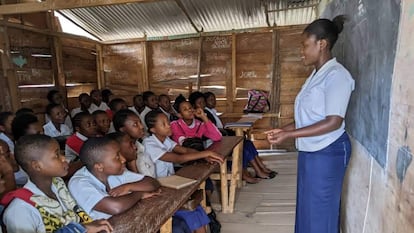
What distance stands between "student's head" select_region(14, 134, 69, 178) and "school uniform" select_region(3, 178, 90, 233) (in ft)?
0.21

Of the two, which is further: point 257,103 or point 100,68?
point 100,68

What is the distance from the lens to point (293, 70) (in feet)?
19.2

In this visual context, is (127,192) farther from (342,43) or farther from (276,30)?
(276,30)

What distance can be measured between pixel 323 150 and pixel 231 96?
4.36 m

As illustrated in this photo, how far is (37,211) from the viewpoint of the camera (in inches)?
47.6

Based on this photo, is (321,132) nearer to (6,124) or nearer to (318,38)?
(318,38)

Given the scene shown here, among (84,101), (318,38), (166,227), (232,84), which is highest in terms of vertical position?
(318,38)

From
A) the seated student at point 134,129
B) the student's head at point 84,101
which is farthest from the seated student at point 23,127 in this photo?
the student's head at point 84,101

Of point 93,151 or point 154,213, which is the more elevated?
point 93,151

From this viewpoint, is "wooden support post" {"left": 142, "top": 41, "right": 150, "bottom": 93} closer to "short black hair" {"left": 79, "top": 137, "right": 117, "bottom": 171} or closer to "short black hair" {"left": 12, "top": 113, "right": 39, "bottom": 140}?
"short black hair" {"left": 12, "top": 113, "right": 39, "bottom": 140}

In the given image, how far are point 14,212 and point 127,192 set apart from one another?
19.9 inches

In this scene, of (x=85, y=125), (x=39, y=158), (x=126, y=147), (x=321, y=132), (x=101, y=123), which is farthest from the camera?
(x=101, y=123)

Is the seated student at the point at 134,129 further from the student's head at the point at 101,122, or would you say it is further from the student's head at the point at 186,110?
the student's head at the point at 101,122

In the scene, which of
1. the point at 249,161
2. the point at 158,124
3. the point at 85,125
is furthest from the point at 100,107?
the point at 158,124
